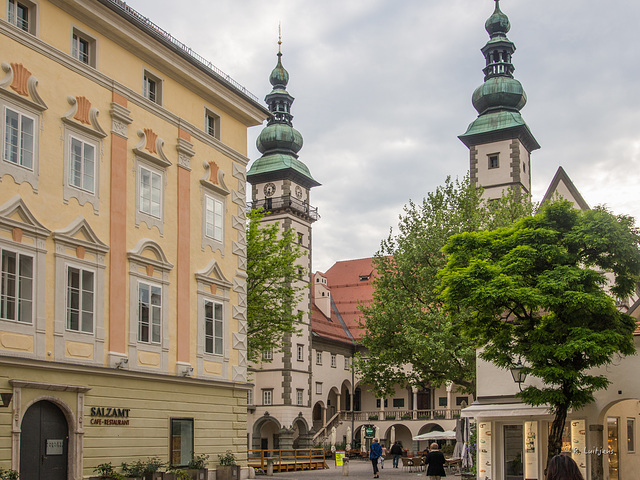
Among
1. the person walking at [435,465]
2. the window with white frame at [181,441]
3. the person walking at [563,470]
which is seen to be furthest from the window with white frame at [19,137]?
the person walking at [563,470]

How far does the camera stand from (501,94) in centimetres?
6438

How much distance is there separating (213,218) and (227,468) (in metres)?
8.35

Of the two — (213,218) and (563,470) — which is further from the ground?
(213,218)

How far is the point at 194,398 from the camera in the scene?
26.0 metres

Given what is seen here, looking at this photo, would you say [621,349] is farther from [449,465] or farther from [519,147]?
[519,147]

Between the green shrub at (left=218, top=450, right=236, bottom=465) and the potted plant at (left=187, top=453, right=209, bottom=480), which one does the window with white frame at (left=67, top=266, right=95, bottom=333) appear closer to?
the potted plant at (left=187, top=453, right=209, bottom=480)

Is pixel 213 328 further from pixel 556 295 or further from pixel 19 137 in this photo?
pixel 556 295

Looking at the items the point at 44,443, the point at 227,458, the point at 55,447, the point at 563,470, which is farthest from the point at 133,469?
the point at 563,470

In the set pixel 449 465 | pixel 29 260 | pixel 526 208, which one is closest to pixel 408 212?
pixel 526 208

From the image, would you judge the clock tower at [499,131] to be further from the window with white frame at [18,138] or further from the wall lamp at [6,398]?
the wall lamp at [6,398]

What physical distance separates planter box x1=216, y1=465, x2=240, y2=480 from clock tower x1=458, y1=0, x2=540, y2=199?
134 ft

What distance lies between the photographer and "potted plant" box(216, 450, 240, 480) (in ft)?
87.1

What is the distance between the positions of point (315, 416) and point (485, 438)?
45.0 meters

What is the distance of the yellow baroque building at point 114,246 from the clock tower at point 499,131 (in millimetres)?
36906
